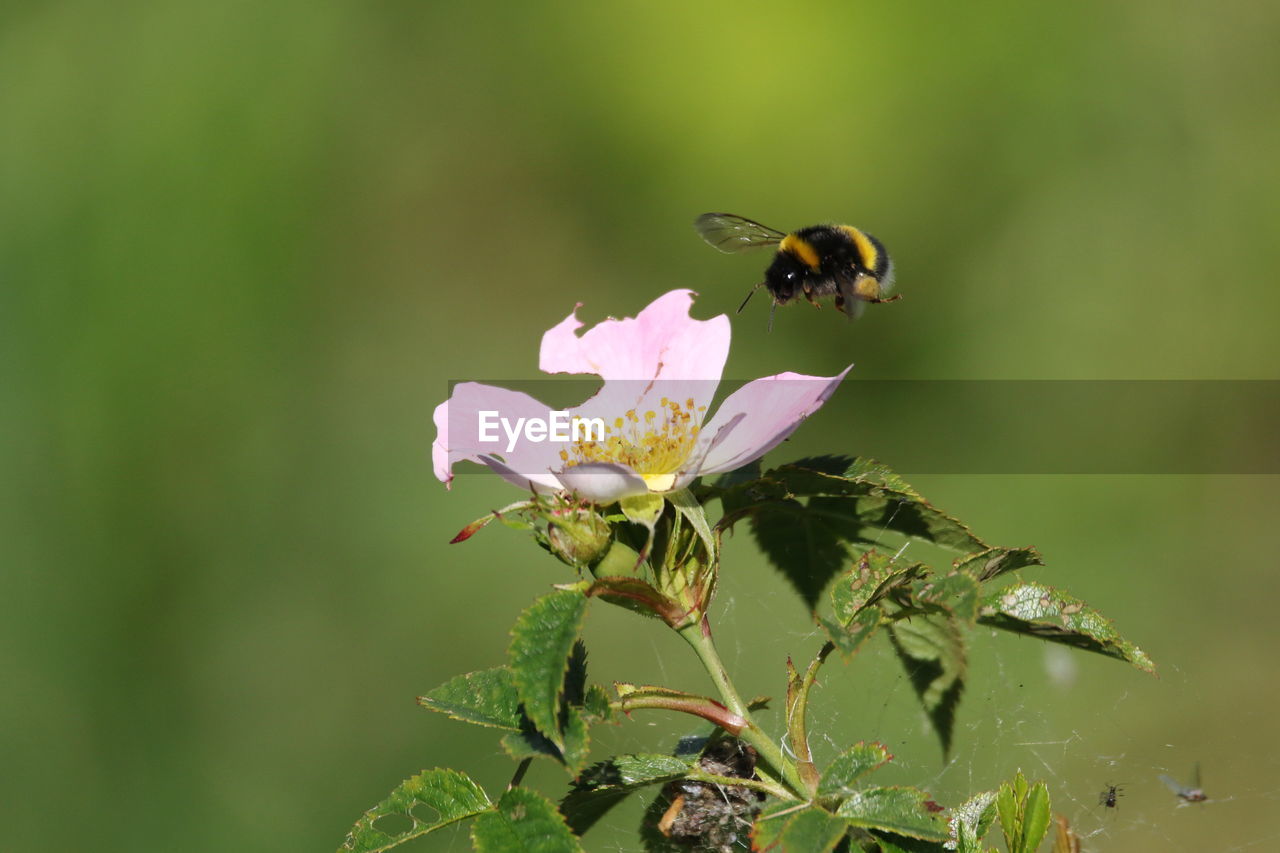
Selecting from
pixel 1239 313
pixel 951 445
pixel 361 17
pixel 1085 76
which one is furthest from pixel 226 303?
pixel 1239 313

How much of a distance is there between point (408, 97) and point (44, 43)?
1013mm

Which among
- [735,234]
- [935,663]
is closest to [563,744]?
[935,663]

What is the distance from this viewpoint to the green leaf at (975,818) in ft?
2.62

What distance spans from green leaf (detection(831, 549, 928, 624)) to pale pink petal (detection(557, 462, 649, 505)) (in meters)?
0.16

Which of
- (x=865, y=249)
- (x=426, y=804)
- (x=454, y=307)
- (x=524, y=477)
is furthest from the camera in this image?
(x=454, y=307)

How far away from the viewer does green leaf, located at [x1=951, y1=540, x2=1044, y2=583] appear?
0.80 metres

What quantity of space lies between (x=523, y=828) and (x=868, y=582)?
0.28 meters

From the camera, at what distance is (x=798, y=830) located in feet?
2.44

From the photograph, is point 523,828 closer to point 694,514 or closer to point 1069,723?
point 694,514

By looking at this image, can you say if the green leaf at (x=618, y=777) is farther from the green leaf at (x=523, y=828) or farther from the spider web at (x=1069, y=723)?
the spider web at (x=1069, y=723)

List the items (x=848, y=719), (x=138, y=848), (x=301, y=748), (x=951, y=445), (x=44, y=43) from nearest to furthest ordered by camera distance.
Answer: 1. (x=848, y=719)
2. (x=138, y=848)
3. (x=301, y=748)
4. (x=951, y=445)
5. (x=44, y=43)

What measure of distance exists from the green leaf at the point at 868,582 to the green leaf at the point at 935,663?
14 cm

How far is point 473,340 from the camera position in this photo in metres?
3.14

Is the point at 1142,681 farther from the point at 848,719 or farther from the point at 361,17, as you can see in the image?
the point at 361,17
